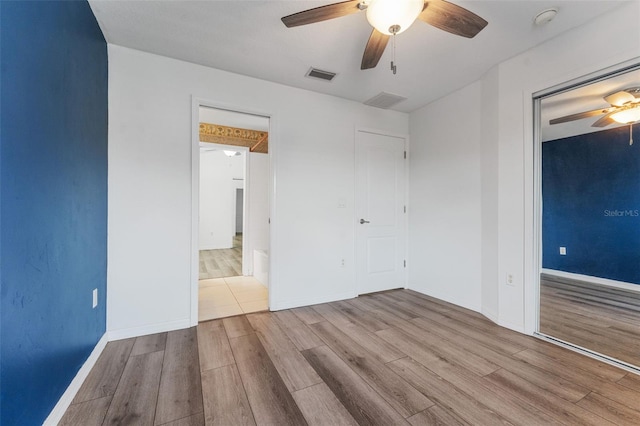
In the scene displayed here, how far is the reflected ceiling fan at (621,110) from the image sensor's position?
6.77ft

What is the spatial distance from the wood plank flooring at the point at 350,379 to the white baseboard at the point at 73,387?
38 mm

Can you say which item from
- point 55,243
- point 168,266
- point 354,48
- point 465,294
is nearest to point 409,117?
point 354,48

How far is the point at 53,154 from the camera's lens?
4.64 feet

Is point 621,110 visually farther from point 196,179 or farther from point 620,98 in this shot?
point 196,179

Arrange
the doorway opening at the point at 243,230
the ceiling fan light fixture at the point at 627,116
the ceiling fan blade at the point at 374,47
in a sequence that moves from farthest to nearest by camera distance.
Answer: the doorway opening at the point at 243,230 < the ceiling fan light fixture at the point at 627,116 < the ceiling fan blade at the point at 374,47

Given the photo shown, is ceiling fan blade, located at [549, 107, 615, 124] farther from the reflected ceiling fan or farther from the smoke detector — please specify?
the smoke detector

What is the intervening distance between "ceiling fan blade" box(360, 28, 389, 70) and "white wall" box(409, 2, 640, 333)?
1478 millimetres

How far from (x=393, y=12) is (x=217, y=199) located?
24.1 feet

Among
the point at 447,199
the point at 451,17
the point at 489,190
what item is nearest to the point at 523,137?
the point at 489,190

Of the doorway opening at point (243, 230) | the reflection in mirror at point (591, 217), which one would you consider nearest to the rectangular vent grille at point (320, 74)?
the doorway opening at point (243, 230)

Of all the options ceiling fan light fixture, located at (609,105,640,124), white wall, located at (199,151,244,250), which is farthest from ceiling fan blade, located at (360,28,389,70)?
white wall, located at (199,151,244,250)

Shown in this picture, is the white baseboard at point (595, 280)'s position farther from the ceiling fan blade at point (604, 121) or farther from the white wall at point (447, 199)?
the ceiling fan blade at point (604, 121)

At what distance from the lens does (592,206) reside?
8.77 feet

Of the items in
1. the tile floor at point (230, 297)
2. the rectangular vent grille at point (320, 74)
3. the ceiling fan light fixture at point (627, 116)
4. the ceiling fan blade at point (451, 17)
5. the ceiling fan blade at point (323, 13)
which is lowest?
the tile floor at point (230, 297)
